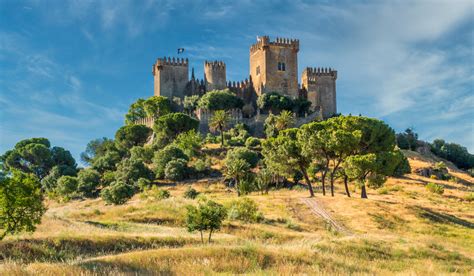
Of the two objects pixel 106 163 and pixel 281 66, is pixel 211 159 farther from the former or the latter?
pixel 281 66

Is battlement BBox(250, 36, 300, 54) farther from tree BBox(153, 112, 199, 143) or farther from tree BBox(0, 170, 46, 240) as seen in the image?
tree BBox(0, 170, 46, 240)

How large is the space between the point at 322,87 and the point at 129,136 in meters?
40.4

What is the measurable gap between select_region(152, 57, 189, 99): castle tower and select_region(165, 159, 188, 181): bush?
107ft

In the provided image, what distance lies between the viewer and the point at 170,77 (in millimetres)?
97188

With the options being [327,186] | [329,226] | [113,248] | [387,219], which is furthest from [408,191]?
[113,248]

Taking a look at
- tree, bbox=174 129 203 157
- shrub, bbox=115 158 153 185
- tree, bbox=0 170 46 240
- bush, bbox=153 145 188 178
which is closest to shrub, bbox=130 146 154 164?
tree, bbox=174 129 203 157

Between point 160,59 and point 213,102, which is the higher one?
point 160,59

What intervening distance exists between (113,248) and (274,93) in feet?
234

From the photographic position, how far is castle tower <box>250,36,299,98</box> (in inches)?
3762

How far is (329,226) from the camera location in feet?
118

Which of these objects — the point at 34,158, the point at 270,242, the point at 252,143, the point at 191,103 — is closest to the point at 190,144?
the point at 252,143

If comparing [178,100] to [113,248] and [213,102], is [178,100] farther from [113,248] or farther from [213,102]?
[113,248]

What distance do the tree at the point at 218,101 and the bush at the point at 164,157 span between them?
19.0 metres

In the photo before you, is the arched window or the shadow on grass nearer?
the shadow on grass
